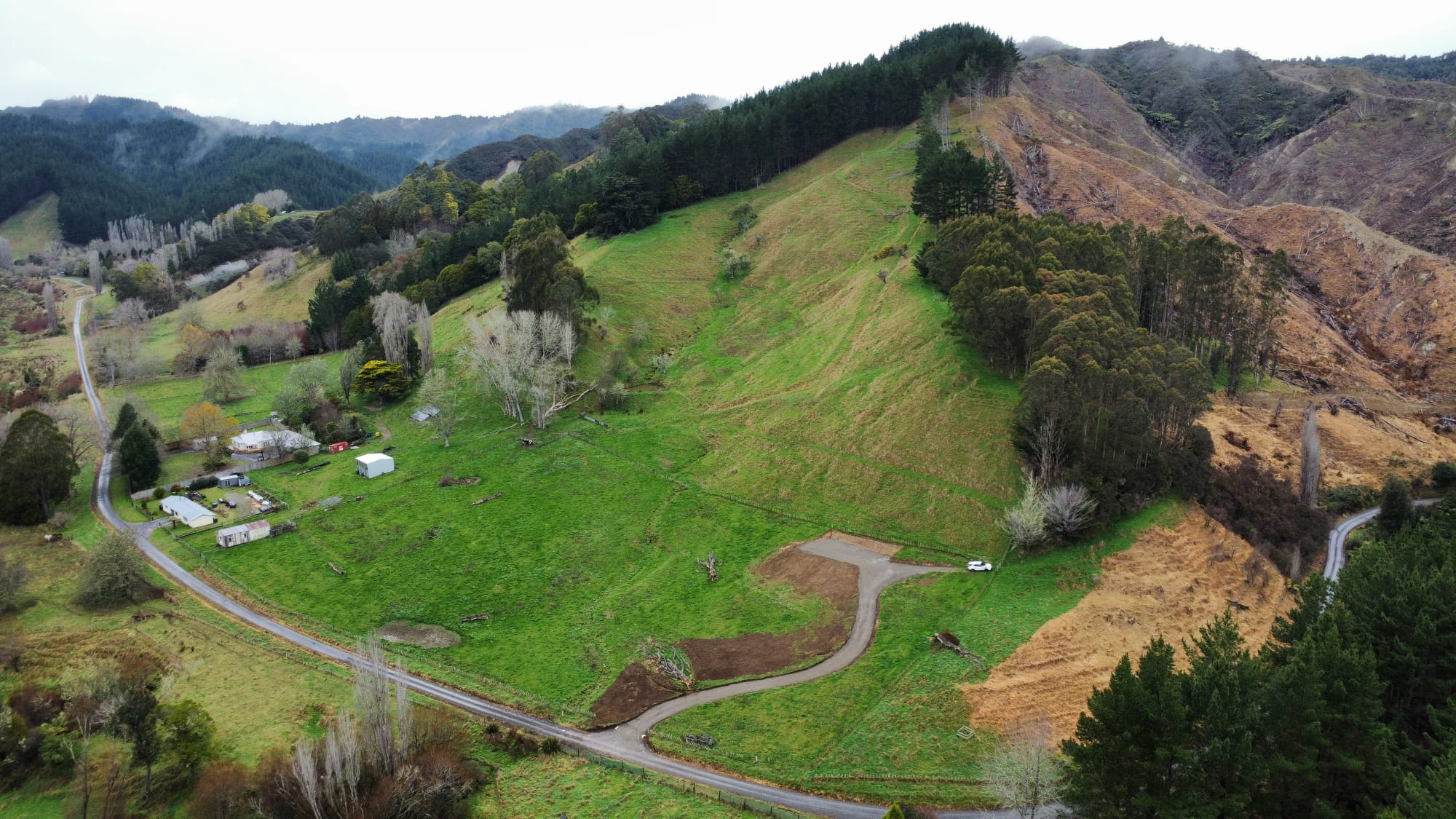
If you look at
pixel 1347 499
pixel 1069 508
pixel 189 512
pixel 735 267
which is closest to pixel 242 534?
pixel 189 512

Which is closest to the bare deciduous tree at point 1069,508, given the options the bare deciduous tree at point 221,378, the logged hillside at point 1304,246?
the logged hillside at point 1304,246

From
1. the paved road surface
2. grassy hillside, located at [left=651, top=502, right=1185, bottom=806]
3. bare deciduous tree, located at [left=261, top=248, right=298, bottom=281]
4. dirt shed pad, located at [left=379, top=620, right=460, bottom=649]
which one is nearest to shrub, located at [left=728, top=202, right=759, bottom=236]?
grassy hillside, located at [left=651, top=502, right=1185, bottom=806]

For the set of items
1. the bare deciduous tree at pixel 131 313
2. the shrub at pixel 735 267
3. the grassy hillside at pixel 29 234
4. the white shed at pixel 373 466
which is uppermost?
the grassy hillside at pixel 29 234

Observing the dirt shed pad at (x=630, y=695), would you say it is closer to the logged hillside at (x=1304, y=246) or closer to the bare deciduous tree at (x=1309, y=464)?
the bare deciduous tree at (x=1309, y=464)

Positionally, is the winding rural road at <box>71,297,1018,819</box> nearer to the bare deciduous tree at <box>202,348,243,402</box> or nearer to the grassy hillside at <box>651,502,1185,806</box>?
the grassy hillside at <box>651,502,1185,806</box>

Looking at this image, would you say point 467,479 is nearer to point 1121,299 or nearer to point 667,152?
point 1121,299

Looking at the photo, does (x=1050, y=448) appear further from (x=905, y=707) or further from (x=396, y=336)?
(x=396, y=336)
